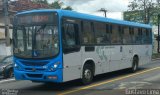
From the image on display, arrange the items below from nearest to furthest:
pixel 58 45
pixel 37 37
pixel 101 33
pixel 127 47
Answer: pixel 58 45, pixel 37 37, pixel 101 33, pixel 127 47

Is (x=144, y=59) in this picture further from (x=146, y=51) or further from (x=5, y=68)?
(x=5, y=68)

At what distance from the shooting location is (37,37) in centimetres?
1334

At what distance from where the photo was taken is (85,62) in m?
14.9

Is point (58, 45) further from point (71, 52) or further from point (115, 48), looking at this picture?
point (115, 48)

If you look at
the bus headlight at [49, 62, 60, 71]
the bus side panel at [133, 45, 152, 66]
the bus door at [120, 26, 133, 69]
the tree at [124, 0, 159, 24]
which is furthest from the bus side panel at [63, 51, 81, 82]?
the tree at [124, 0, 159, 24]

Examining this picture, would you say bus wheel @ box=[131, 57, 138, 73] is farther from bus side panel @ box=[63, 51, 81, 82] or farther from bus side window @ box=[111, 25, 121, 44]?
bus side panel @ box=[63, 51, 81, 82]

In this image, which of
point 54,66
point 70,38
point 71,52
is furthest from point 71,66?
point 70,38

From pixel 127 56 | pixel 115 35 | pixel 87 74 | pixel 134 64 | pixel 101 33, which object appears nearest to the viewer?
pixel 87 74

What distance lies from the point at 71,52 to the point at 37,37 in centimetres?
141

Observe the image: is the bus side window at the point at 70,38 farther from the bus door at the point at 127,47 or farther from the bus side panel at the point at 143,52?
the bus side panel at the point at 143,52

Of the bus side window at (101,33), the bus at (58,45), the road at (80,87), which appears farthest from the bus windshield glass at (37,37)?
the bus side window at (101,33)

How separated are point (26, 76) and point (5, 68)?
6121 millimetres

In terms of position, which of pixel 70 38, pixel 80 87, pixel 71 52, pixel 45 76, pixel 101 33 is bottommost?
pixel 80 87

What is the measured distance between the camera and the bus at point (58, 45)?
13.1 meters
